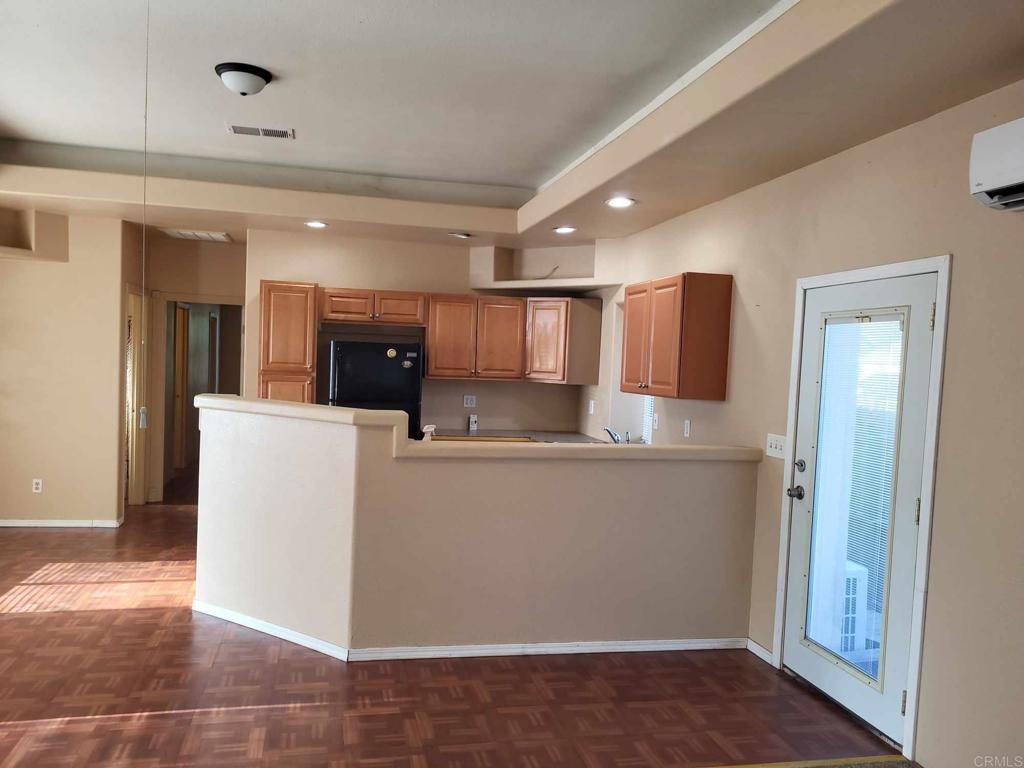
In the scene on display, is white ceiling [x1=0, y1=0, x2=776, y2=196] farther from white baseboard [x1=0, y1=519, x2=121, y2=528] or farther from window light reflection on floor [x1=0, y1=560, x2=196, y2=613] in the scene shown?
white baseboard [x1=0, y1=519, x2=121, y2=528]

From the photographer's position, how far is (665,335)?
4.05 metres

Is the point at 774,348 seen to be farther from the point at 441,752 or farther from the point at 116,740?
the point at 116,740

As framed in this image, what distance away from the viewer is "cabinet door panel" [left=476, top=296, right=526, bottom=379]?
5.97 meters

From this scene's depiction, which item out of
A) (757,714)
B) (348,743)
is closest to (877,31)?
(757,714)

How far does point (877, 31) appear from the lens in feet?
6.67

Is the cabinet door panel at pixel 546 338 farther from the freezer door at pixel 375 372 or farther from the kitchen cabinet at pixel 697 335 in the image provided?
the kitchen cabinet at pixel 697 335

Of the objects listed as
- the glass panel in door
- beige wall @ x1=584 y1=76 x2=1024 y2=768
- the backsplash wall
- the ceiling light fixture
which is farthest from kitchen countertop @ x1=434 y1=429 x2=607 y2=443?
the ceiling light fixture

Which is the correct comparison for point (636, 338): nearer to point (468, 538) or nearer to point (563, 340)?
point (563, 340)

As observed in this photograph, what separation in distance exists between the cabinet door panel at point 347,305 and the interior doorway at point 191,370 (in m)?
2.14

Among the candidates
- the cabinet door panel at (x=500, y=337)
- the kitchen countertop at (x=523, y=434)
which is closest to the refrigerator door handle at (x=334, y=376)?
the kitchen countertop at (x=523, y=434)

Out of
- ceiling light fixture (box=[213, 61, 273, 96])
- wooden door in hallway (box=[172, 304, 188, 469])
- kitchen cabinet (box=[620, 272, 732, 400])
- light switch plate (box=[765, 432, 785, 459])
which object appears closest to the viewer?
ceiling light fixture (box=[213, 61, 273, 96])

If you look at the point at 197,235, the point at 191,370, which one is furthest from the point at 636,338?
the point at 191,370

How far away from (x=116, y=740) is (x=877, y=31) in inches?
134

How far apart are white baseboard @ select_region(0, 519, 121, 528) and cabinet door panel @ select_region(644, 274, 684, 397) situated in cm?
434
